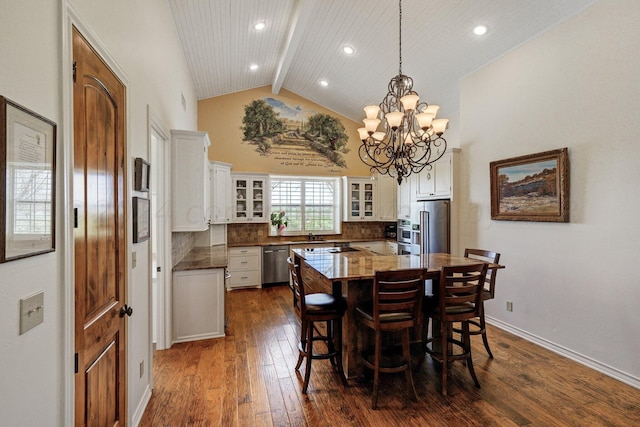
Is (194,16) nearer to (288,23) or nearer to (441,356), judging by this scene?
(288,23)

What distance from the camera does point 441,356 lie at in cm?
265

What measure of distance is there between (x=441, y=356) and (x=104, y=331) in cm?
249

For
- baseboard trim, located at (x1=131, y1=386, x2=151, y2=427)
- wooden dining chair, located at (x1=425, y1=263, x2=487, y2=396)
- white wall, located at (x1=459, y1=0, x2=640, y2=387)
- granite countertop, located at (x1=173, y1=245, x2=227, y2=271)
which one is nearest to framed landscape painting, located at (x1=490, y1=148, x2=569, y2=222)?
white wall, located at (x1=459, y1=0, x2=640, y2=387)

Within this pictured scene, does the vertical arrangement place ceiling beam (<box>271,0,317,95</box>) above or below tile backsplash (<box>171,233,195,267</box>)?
above

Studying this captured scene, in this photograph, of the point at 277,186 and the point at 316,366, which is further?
the point at 277,186

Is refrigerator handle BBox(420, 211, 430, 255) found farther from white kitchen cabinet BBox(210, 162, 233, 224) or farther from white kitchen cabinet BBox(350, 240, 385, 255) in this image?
white kitchen cabinet BBox(210, 162, 233, 224)

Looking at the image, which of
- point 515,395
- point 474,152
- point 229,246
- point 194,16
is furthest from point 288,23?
point 515,395

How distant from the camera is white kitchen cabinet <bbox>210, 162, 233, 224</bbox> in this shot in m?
5.35

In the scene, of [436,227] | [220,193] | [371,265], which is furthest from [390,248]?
[371,265]

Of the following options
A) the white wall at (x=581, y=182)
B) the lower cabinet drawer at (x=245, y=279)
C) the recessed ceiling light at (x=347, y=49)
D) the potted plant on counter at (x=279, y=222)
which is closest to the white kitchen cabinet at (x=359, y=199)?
the potted plant on counter at (x=279, y=222)

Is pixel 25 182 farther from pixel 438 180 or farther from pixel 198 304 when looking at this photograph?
pixel 438 180

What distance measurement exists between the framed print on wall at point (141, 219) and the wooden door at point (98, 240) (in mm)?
187

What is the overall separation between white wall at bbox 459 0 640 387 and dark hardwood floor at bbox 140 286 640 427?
359 millimetres

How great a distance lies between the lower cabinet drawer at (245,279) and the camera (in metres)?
5.86
